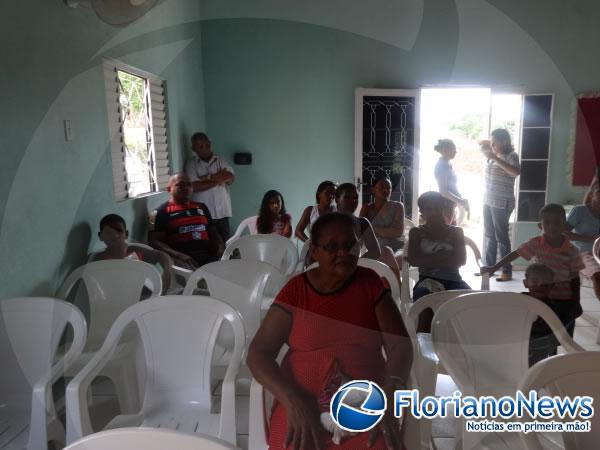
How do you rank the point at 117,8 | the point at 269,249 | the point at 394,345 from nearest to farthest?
1. the point at 394,345
2. the point at 117,8
3. the point at 269,249

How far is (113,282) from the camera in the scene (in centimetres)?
234

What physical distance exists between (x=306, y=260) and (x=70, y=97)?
64.7 inches

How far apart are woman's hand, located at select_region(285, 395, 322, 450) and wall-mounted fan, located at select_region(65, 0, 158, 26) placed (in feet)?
7.23

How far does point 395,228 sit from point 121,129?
7.08 ft

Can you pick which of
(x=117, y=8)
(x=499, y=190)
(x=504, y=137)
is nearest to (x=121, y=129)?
(x=117, y=8)

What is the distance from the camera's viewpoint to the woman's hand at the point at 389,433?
1.23 metres

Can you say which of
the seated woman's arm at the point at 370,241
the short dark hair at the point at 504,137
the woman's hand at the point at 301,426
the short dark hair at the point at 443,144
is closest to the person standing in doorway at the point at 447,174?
the short dark hair at the point at 443,144

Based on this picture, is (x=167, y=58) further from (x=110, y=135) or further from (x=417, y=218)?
(x=417, y=218)

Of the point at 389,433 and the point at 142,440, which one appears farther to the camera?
the point at 389,433

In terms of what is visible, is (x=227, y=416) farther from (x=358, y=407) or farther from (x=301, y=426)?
(x=358, y=407)

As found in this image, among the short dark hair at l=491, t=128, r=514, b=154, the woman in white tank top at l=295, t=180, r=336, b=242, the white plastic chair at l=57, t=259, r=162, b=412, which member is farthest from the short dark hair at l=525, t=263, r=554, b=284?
the short dark hair at l=491, t=128, r=514, b=154

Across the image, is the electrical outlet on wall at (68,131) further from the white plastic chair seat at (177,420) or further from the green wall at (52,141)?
the white plastic chair seat at (177,420)

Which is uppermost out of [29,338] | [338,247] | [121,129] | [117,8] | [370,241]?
[117,8]

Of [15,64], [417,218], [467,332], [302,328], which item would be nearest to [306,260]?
[467,332]
